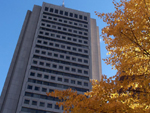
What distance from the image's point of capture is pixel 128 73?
→ 7113mm

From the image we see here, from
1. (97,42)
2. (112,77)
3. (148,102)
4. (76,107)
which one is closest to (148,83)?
(148,102)

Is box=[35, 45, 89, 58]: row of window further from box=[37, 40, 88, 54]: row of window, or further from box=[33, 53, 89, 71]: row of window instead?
box=[33, 53, 89, 71]: row of window

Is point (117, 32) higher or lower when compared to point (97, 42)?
lower

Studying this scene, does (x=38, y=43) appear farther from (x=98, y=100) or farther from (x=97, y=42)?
(x=98, y=100)

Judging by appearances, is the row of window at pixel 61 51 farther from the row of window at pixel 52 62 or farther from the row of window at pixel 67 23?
the row of window at pixel 67 23

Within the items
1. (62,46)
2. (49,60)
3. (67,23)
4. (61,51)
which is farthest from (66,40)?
(49,60)

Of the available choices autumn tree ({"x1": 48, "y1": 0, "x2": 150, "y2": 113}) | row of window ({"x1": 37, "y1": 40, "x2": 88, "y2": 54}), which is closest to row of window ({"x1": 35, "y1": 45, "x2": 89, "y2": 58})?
row of window ({"x1": 37, "y1": 40, "x2": 88, "y2": 54})

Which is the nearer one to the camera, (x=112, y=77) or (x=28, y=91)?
(x=112, y=77)

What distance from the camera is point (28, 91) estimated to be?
138 ft

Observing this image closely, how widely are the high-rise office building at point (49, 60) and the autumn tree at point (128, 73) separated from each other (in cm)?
3609

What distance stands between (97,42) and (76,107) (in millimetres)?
58256

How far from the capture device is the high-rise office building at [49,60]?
42.2 m

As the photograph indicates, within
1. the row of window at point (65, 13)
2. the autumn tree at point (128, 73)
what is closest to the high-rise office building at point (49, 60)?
the row of window at point (65, 13)

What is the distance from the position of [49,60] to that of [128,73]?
146 ft
